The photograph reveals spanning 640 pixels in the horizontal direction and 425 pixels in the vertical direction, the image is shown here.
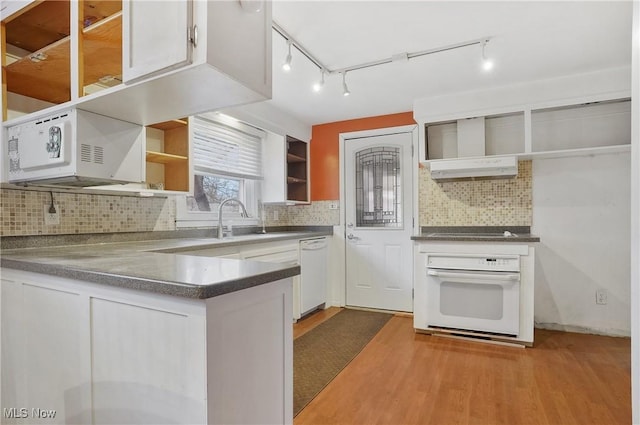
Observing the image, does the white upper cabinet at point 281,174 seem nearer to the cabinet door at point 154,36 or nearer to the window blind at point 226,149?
the window blind at point 226,149

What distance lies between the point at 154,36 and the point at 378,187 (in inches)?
122

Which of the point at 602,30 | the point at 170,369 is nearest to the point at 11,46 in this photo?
the point at 170,369

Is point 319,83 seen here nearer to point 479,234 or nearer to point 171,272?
point 479,234

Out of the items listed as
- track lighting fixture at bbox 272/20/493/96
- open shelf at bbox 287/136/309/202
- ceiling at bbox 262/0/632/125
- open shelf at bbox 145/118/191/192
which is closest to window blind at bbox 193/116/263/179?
open shelf at bbox 145/118/191/192

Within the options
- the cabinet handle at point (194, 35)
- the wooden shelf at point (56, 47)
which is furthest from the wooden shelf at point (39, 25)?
the cabinet handle at point (194, 35)

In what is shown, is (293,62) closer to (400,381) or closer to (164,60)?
(164,60)

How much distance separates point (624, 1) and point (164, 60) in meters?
2.42

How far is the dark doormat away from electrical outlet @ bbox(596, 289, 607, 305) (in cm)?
190

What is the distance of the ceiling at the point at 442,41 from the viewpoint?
6.41 feet

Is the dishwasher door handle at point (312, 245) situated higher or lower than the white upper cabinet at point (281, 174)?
lower

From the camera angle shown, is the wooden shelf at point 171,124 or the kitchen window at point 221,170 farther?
the kitchen window at point 221,170

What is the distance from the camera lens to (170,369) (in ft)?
3.07

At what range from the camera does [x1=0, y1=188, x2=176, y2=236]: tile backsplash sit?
5.83 ft

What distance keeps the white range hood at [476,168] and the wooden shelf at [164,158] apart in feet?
7.55
